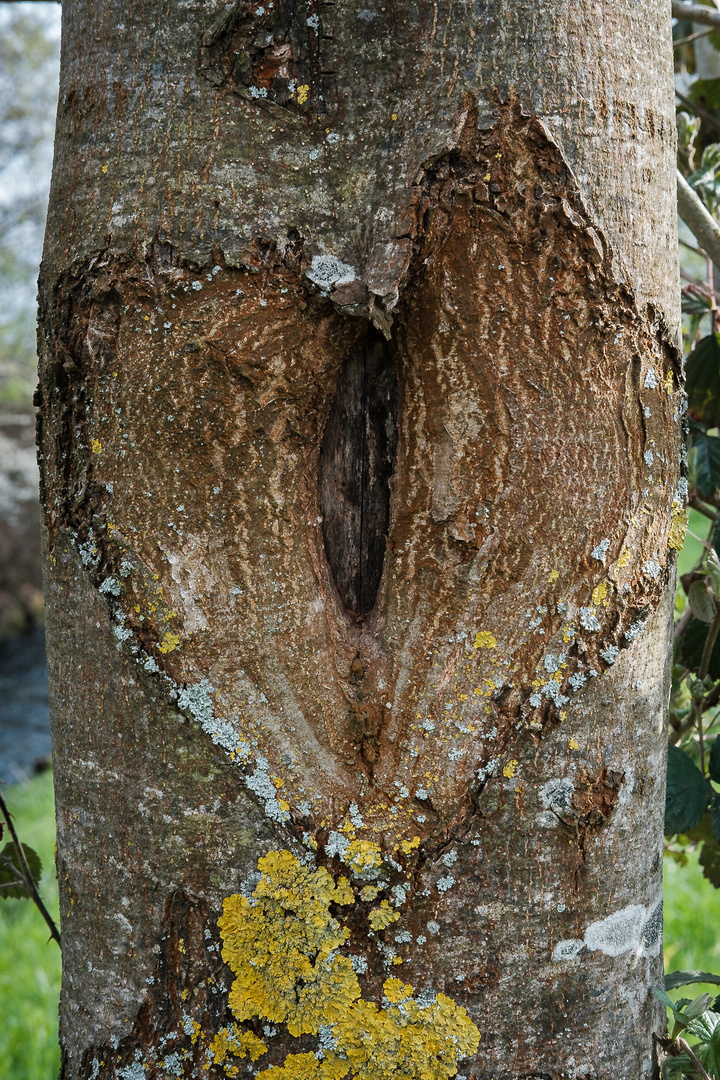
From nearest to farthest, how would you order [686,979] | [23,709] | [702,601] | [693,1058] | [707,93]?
1. [693,1058]
2. [686,979]
3. [702,601]
4. [707,93]
5. [23,709]

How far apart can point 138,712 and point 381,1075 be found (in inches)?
17.2

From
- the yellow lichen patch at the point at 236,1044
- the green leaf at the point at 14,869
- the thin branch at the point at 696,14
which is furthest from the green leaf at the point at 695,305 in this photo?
the green leaf at the point at 14,869

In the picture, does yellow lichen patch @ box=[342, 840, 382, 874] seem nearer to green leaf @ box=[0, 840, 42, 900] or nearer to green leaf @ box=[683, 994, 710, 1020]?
green leaf @ box=[683, 994, 710, 1020]

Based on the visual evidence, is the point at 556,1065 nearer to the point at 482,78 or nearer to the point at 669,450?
the point at 669,450

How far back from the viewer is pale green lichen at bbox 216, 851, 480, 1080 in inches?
32.9

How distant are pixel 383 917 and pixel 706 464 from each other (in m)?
A: 1.03

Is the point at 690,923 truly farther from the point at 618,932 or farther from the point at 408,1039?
the point at 408,1039

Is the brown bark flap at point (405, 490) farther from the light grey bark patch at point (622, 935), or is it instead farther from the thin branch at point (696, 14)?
the thin branch at point (696, 14)

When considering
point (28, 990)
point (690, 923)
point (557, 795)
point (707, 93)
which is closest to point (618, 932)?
point (557, 795)

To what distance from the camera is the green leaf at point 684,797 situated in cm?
129

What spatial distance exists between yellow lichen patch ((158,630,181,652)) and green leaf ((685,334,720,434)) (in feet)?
3.54

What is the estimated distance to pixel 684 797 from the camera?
4.28 ft

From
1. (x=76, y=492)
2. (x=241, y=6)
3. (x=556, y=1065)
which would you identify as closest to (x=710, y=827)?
(x=556, y=1065)

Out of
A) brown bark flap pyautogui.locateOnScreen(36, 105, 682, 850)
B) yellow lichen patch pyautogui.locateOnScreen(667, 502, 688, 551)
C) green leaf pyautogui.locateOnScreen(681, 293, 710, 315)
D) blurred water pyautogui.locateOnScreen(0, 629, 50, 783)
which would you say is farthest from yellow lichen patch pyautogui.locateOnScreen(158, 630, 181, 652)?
blurred water pyautogui.locateOnScreen(0, 629, 50, 783)
